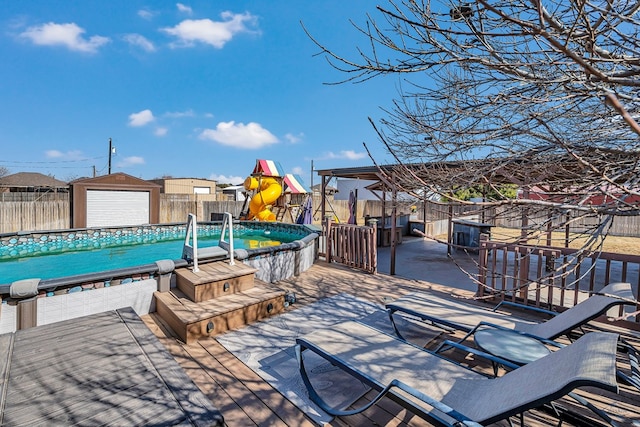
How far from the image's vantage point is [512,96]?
2.47 metres

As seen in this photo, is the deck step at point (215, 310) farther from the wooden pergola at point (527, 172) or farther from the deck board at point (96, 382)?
the wooden pergola at point (527, 172)

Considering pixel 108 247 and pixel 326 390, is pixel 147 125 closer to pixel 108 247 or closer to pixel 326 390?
pixel 108 247

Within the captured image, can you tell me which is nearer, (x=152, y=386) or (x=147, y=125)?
(x=152, y=386)

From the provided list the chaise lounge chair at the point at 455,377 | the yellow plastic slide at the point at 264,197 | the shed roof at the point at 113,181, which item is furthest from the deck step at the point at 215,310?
the shed roof at the point at 113,181

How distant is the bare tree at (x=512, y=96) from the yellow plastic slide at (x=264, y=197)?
12002 millimetres

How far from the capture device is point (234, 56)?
50.4 feet

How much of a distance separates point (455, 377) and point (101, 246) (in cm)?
1247

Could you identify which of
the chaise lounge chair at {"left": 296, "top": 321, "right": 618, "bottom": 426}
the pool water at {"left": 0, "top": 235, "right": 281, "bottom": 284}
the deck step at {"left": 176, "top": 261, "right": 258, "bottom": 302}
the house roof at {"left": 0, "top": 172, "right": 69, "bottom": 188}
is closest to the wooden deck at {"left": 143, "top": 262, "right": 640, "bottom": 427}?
the chaise lounge chair at {"left": 296, "top": 321, "right": 618, "bottom": 426}

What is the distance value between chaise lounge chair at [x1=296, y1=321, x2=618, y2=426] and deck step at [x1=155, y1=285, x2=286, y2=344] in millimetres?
1481

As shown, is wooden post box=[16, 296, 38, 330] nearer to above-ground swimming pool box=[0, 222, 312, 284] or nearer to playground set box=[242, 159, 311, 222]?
above-ground swimming pool box=[0, 222, 312, 284]

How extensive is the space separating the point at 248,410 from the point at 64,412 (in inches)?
46.3

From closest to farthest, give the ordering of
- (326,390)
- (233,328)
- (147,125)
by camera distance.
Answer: (326,390) → (233,328) → (147,125)

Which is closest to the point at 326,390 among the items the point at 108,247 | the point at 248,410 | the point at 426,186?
the point at 248,410

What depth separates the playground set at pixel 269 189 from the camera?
15.2 m
